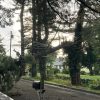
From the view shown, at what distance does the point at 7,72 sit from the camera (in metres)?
24.0

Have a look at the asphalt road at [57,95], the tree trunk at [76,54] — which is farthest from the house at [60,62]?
the asphalt road at [57,95]

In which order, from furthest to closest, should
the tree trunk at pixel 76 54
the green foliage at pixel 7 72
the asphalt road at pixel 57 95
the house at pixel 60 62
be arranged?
the house at pixel 60 62
the tree trunk at pixel 76 54
the asphalt road at pixel 57 95
the green foliage at pixel 7 72

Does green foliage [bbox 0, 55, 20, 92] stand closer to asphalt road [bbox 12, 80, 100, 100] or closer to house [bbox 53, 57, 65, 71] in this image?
asphalt road [bbox 12, 80, 100, 100]

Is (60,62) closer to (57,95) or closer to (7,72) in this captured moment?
(57,95)

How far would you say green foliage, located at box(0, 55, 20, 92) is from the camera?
78.3ft

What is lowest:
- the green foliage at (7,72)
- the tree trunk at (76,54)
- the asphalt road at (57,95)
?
the asphalt road at (57,95)

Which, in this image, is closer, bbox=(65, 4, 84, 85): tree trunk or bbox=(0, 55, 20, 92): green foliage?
bbox=(0, 55, 20, 92): green foliage

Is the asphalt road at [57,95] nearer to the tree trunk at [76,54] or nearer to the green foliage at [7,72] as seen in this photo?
the green foliage at [7,72]

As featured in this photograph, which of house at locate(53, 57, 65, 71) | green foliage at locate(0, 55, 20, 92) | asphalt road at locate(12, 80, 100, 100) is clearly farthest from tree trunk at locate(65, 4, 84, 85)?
green foliage at locate(0, 55, 20, 92)

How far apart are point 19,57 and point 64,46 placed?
1611cm

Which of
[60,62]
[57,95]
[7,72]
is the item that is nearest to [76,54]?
[57,95]

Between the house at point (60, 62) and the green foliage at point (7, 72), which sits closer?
the green foliage at point (7, 72)

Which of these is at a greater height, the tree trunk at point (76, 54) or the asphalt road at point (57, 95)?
the tree trunk at point (76, 54)

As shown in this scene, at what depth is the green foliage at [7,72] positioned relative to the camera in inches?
939
